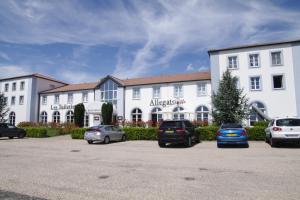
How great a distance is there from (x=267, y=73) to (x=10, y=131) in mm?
28573

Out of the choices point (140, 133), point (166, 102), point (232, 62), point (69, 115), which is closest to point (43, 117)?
point (69, 115)

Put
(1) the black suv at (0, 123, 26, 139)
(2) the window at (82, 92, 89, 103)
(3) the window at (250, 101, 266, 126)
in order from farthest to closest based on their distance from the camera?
(2) the window at (82, 92, 89, 103), (3) the window at (250, 101, 266, 126), (1) the black suv at (0, 123, 26, 139)

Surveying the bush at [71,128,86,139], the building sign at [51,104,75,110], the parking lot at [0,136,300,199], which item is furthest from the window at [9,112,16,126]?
the parking lot at [0,136,300,199]

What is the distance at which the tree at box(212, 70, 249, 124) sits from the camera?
23.3m

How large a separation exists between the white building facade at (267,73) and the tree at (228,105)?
3.68 metres

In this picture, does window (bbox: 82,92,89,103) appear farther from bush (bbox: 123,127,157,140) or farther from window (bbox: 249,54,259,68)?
window (bbox: 249,54,259,68)

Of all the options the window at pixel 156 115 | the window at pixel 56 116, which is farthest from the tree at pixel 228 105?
the window at pixel 56 116

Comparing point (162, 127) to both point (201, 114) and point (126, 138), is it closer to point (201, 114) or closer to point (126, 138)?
point (126, 138)

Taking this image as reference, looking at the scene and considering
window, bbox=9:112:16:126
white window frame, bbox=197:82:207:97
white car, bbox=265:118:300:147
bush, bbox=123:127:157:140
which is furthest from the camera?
window, bbox=9:112:16:126

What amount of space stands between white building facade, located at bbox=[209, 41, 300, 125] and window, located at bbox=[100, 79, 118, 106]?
14284 mm

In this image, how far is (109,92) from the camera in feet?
116

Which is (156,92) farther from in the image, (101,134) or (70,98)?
(101,134)

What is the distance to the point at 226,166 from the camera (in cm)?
820

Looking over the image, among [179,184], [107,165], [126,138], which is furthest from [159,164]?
[126,138]
